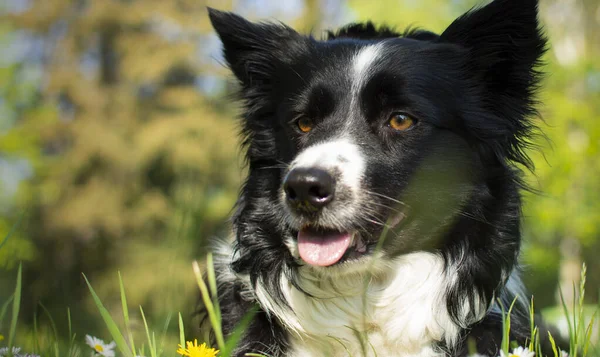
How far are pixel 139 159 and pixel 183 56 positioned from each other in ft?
9.89

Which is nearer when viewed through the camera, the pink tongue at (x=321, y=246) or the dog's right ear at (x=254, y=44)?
the pink tongue at (x=321, y=246)

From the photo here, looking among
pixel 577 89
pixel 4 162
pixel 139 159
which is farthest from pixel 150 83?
pixel 577 89

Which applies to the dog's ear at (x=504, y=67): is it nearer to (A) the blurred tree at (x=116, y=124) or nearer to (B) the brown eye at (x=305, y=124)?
(B) the brown eye at (x=305, y=124)

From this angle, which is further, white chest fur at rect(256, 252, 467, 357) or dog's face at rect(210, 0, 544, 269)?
white chest fur at rect(256, 252, 467, 357)

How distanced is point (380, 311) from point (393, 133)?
94 centimetres

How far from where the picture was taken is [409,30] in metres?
4.14

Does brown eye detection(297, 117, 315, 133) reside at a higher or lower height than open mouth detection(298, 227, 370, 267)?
higher

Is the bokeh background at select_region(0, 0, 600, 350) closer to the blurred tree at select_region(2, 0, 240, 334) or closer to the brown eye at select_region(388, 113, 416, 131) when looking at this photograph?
the blurred tree at select_region(2, 0, 240, 334)

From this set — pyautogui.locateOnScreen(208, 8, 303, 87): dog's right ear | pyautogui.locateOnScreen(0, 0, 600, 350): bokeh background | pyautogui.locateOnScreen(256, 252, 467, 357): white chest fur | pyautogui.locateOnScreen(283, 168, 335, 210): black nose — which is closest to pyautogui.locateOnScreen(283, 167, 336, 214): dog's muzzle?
pyautogui.locateOnScreen(283, 168, 335, 210): black nose

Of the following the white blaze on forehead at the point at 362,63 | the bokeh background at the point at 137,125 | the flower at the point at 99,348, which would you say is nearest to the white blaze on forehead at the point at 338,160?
the white blaze on forehead at the point at 362,63

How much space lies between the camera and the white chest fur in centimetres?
317

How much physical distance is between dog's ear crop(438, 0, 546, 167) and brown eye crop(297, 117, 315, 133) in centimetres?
87

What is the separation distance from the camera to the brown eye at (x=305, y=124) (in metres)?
3.38

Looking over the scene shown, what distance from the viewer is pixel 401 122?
319cm
